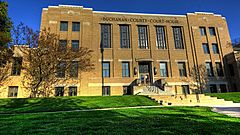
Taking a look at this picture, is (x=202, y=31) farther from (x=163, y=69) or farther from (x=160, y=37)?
(x=163, y=69)

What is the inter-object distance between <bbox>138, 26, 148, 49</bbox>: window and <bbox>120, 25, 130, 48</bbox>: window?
2.14 m

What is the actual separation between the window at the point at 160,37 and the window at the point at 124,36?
5.50m

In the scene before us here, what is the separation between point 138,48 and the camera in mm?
31484

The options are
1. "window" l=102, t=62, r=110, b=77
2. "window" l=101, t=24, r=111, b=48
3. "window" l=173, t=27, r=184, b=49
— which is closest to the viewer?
"window" l=102, t=62, r=110, b=77

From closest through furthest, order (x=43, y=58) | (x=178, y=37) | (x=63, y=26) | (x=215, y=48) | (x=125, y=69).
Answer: (x=43, y=58), (x=125, y=69), (x=63, y=26), (x=178, y=37), (x=215, y=48)

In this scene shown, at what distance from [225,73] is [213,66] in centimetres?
246

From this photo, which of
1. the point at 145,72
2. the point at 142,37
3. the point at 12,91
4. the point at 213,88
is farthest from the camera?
the point at 142,37

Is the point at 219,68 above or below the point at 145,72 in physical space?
above

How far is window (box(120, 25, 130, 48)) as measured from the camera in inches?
1240

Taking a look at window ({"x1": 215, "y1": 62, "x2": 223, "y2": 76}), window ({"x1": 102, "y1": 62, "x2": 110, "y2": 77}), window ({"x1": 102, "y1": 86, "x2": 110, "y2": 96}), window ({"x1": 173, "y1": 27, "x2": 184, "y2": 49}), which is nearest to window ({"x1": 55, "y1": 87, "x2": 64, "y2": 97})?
window ({"x1": 102, "y1": 86, "x2": 110, "y2": 96})

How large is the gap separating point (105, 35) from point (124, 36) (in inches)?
132

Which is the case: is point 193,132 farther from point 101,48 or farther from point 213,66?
point 213,66

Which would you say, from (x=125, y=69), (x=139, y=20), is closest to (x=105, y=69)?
(x=125, y=69)

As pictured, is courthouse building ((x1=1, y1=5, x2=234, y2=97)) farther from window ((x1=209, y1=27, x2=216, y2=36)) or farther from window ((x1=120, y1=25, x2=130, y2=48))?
window ((x1=209, y1=27, x2=216, y2=36))
